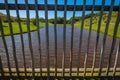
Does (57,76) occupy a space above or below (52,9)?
below

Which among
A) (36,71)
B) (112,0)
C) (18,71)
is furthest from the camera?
(36,71)

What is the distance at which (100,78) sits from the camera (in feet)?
17.2

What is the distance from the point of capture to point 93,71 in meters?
5.32

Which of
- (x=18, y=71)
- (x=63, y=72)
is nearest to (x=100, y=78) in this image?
(x=63, y=72)

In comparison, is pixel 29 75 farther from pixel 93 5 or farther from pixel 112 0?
pixel 112 0

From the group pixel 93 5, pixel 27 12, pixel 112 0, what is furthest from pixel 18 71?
pixel 112 0

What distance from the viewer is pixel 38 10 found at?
4.55 meters

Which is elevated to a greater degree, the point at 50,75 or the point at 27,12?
the point at 27,12

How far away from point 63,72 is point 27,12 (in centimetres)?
164

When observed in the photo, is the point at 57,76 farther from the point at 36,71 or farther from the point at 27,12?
the point at 27,12

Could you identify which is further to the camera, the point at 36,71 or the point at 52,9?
the point at 36,71

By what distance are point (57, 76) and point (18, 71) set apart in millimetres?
919

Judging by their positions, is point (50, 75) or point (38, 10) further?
point (50, 75)

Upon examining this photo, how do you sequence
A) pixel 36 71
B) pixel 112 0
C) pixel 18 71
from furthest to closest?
pixel 36 71, pixel 18 71, pixel 112 0
